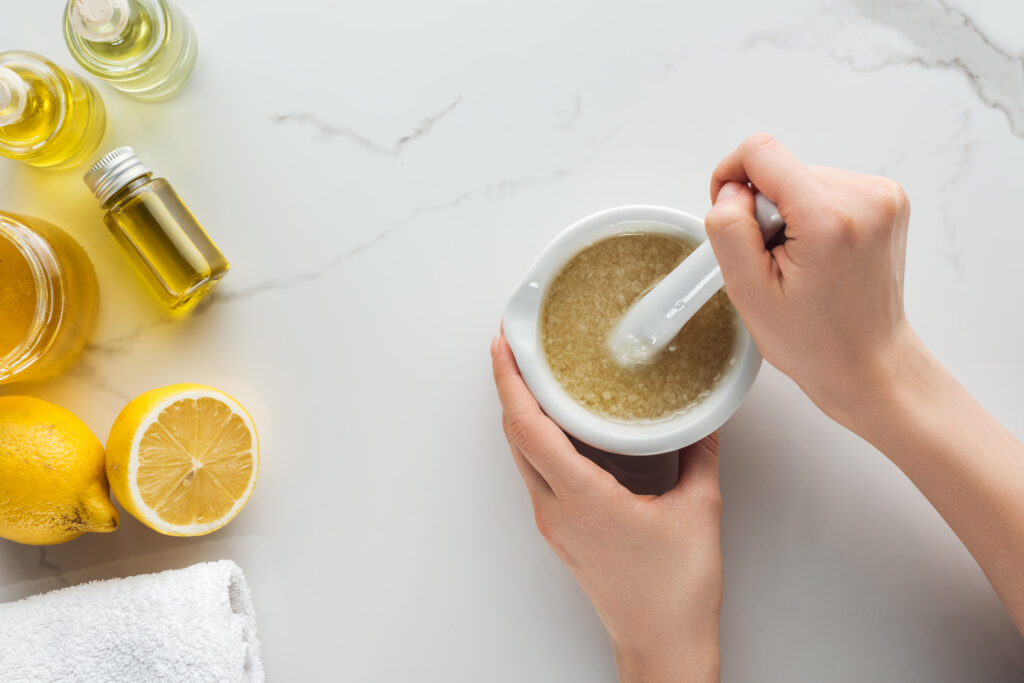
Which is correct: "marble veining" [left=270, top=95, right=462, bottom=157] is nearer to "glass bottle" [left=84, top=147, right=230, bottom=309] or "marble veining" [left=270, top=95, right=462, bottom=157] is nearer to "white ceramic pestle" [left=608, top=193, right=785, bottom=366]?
"glass bottle" [left=84, top=147, right=230, bottom=309]

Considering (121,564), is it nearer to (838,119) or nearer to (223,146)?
(223,146)

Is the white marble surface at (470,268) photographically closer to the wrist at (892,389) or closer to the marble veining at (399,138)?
the marble veining at (399,138)

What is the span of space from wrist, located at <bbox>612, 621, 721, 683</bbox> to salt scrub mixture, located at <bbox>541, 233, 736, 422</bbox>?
27cm

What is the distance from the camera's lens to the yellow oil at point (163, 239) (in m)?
0.89

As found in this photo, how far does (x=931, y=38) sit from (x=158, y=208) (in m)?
1.04

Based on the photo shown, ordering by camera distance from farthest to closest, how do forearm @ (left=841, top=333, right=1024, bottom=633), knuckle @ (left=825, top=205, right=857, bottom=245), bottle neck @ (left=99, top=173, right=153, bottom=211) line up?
bottle neck @ (left=99, top=173, right=153, bottom=211)
forearm @ (left=841, top=333, right=1024, bottom=633)
knuckle @ (left=825, top=205, right=857, bottom=245)

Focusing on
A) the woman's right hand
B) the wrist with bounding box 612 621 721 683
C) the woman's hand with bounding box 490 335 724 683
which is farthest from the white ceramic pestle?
the wrist with bounding box 612 621 721 683

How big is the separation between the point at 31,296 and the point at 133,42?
Result: 33cm

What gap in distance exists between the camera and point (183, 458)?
88cm

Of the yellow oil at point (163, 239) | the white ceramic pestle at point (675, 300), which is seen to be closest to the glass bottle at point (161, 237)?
the yellow oil at point (163, 239)

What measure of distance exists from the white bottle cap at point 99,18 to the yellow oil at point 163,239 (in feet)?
0.55

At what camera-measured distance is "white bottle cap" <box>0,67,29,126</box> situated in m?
0.81

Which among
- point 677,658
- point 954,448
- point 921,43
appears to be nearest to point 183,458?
point 677,658

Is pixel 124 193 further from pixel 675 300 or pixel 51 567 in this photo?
pixel 675 300
